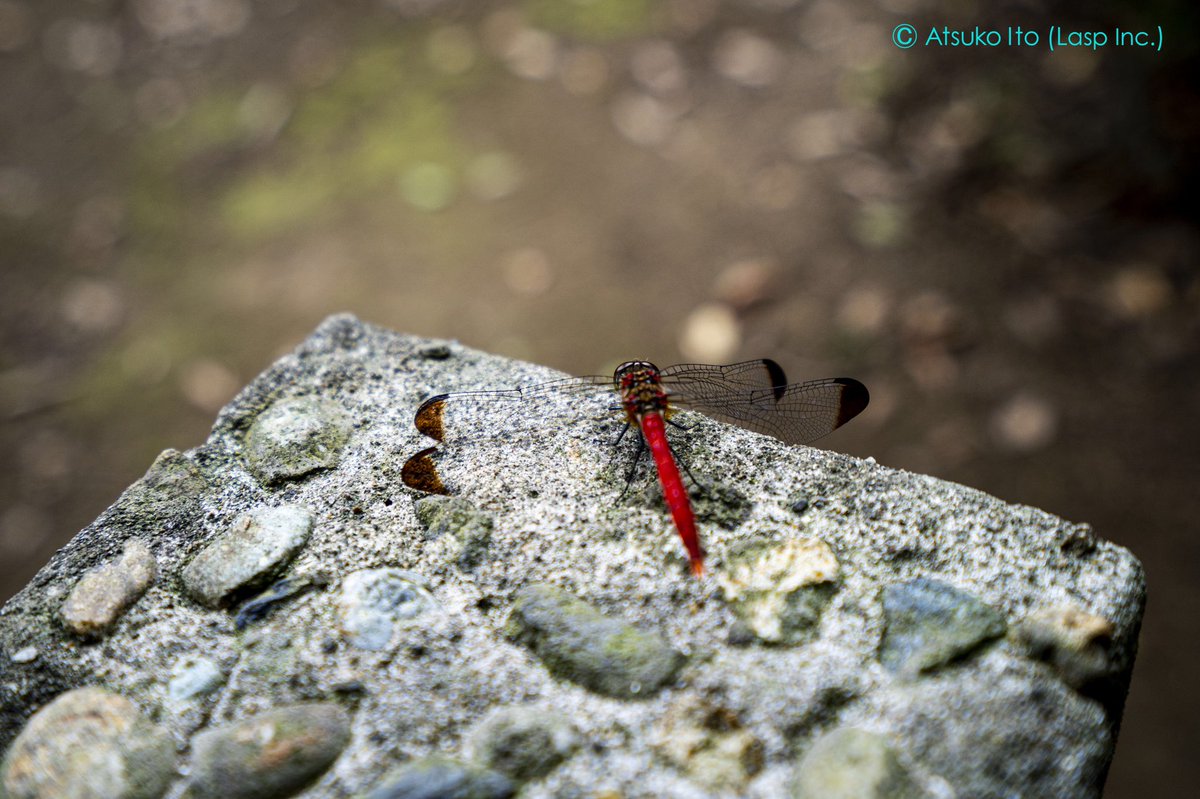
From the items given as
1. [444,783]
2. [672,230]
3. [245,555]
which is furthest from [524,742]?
[672,230]

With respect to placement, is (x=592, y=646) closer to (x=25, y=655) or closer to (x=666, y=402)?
(x=666, y=402)

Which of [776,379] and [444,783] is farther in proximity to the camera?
[776,379]

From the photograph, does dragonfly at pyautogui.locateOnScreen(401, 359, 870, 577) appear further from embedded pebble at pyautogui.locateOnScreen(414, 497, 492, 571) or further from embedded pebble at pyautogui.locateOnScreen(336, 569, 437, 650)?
embedded pebble at pyautogui.locateOnScreen(336, 569, 437, 650)

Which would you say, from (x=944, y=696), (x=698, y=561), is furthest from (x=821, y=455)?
(x=944, y=696)

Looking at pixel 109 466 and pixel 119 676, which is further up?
pixel 109 466

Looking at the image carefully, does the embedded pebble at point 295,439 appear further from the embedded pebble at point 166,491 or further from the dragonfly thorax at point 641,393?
the dragonfly thorax at point 641,393

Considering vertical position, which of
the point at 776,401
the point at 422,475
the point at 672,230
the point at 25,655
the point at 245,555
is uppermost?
the point at 672,230

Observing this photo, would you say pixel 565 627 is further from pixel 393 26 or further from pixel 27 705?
pixel 393 26
